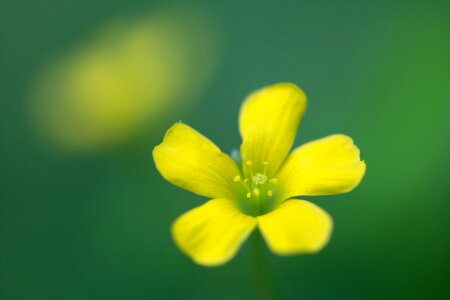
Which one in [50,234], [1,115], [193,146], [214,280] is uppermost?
[1,115]

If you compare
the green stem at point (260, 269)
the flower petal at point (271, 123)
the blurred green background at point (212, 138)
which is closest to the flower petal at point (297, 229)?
the green stem at point (260, 269)

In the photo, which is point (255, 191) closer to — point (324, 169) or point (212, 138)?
point (324, 169)

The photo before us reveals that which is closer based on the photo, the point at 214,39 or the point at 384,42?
the point at 384,42

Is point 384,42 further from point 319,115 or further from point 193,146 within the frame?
point 193,146

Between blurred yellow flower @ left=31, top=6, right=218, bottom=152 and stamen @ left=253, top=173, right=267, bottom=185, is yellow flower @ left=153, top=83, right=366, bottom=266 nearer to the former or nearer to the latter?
stamen @ left=253, top=173, right=267, bottom=185

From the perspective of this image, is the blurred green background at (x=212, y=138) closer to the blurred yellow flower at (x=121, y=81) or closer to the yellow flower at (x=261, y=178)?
the blurred yellow flower at (x=121, y=81)

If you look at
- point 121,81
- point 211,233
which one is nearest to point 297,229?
point 211,233

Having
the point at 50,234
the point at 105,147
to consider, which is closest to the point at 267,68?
the point at 105,147
